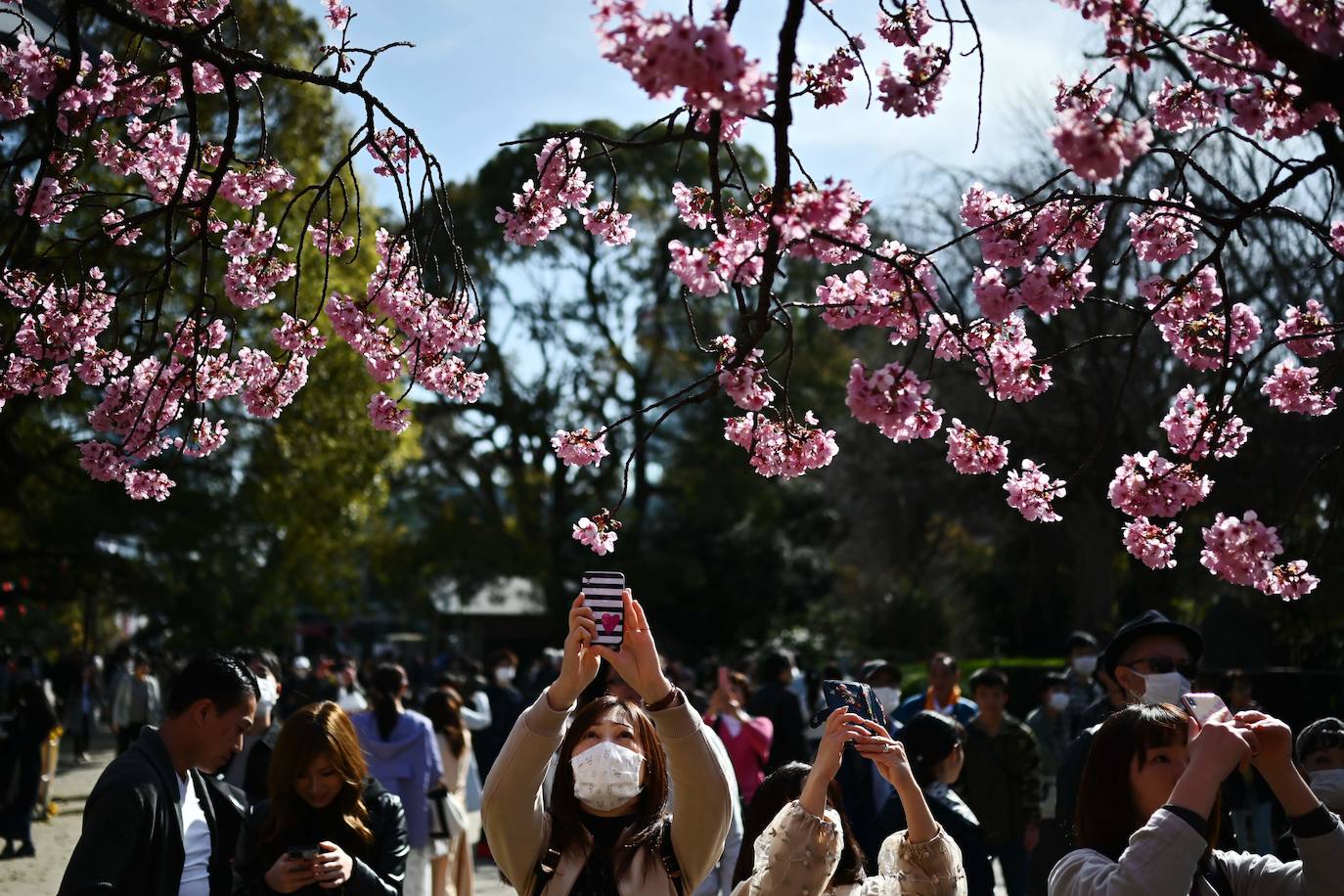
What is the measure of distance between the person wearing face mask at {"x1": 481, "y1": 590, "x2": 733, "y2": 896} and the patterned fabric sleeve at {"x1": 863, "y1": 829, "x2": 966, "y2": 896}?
0.56 metres

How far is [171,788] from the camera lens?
4.37m

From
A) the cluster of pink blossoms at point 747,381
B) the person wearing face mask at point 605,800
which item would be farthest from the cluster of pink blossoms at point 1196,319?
the person wearing face mask at point 605,800

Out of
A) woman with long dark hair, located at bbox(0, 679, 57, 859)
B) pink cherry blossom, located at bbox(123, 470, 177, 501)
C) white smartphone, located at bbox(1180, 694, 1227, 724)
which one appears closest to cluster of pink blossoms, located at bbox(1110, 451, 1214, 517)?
white smartphone, located at bbox(1180, 694, 1227, 724)

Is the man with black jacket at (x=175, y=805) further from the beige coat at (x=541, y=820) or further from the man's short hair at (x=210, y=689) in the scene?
the beige coat at (x=541, y=820)

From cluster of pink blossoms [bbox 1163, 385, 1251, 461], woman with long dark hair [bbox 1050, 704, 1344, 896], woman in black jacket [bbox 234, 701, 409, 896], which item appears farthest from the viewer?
cluster of pink blossoms [bbox 1163, 385, 1251, 461]

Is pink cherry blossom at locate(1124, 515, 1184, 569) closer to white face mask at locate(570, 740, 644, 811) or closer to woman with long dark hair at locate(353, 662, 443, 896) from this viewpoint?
white face mask at locate(570, 740, 644, 811)

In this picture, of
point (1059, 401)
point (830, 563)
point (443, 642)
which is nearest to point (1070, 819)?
point (1059, 401)

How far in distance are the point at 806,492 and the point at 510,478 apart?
9.68 m

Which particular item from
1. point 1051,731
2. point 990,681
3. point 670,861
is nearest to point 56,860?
point 1051,731

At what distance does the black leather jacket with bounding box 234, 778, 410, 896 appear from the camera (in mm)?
4789

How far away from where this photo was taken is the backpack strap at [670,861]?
4.31 m

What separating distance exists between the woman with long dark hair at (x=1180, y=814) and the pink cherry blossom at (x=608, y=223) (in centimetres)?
347

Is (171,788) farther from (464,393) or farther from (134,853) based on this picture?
(464,393)

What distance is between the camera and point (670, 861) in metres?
4.34
